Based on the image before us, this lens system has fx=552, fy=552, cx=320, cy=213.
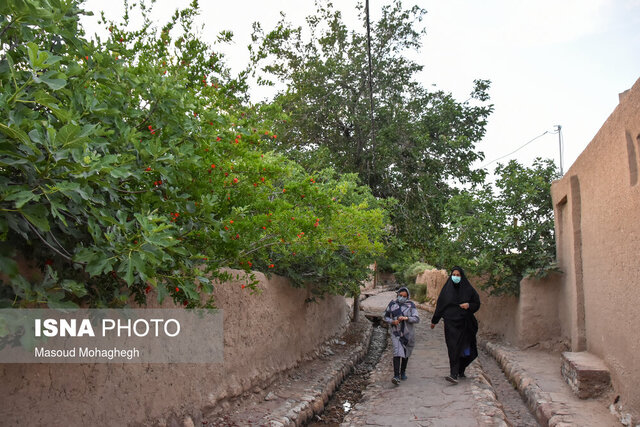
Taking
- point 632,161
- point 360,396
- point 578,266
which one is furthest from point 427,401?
point 632,161

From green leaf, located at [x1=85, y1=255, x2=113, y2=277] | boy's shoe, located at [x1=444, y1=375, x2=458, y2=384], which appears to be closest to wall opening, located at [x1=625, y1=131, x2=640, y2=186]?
boy's shoe, located at [x1=444, y1=375, x2=458, y2=384]

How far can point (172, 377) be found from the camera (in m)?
4.72

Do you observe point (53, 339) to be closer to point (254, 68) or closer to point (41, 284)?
point (41, 284)

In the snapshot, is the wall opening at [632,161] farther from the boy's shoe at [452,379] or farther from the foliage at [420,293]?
the foliage at [420,293]

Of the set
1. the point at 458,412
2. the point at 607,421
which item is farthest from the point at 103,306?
the point at 607,421

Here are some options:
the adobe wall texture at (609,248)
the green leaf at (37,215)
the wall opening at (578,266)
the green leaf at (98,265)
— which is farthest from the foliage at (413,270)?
the green leaf at (37,215)

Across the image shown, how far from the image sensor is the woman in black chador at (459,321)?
26.2 ft

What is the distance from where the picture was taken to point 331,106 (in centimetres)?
1722

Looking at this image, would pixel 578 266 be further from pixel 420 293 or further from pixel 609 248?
pixel 420 293

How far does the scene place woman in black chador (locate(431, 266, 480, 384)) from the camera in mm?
8000

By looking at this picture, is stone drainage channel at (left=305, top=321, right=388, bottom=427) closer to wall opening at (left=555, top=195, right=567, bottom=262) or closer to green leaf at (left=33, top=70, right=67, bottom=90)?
wall opening at (left=555, top=195, right=567, bottom=262)

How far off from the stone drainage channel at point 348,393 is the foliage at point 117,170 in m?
2.28

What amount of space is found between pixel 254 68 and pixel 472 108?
12.9 m

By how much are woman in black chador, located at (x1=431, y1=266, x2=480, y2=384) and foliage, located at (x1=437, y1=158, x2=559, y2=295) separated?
2.20m
